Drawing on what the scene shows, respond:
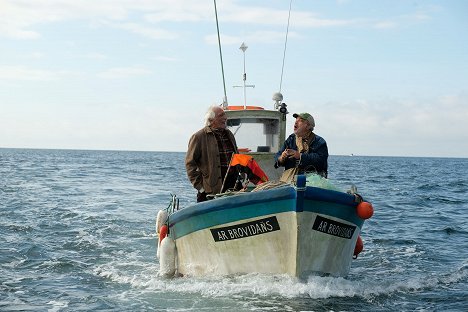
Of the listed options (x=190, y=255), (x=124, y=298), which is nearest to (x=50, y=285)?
(x=124, y=298)

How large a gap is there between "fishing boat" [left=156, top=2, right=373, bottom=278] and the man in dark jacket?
341 millimetres

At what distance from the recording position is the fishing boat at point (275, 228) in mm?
7621

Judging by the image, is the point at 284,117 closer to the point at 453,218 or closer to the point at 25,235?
the point at 25,235

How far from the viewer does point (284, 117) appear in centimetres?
1244

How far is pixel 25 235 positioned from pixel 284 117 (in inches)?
251

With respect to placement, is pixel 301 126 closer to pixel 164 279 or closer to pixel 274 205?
pixel 274 205

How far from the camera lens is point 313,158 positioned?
8.45 metres

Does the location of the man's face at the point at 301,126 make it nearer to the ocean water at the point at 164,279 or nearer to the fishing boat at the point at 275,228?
the fishing boat at the point at 275,228

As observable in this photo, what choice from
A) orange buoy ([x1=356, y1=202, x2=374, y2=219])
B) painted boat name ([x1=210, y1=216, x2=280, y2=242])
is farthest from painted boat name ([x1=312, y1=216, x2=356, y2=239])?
painted boat name ([x1=210, y1=216, x2=280, y2=242])

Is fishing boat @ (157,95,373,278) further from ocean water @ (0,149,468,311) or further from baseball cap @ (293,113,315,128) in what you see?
baseball cap @ (293,113,315,128)

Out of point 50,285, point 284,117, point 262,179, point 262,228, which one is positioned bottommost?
point 50,285

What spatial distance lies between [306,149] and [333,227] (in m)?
1.20

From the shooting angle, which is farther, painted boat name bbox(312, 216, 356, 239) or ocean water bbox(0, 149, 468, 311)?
ocean water bbox(0, 149, 468, 311)

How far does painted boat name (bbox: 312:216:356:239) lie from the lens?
305 inches
